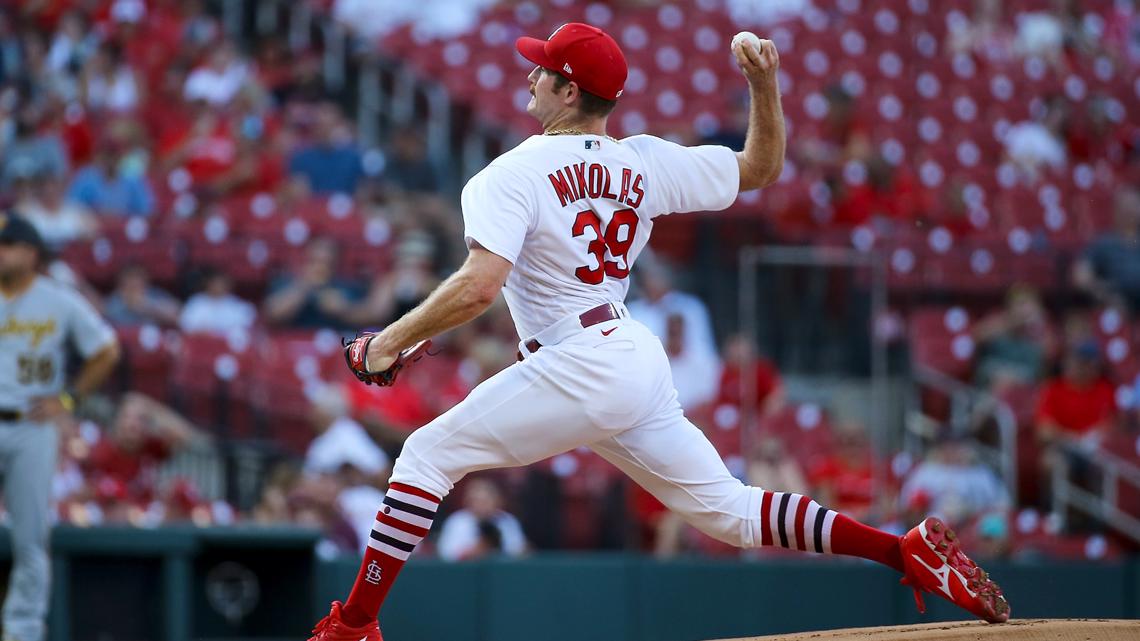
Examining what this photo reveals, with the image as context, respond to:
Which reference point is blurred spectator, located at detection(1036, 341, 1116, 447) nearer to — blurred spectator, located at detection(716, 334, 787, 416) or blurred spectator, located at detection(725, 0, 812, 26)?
blurred spectator, located at detection(716, 334, 787, 416)

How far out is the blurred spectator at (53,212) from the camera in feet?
32.9

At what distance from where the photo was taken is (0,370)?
6.04m

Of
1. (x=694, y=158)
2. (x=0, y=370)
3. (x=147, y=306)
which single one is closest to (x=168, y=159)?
(x=147, y=306)

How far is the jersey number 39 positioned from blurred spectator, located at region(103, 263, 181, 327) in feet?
18.5

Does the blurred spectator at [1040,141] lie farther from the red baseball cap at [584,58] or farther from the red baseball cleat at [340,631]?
the red baseball cleat at [340,631]

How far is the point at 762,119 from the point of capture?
4629 millimetres

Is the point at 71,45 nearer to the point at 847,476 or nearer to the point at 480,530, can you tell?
the point at 480,530

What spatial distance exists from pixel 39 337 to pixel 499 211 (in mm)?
2762

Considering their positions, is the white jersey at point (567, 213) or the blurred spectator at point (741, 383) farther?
the blurred spectator at point (741, 383)

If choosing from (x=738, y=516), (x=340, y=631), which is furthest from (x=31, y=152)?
(x=738, y=516)

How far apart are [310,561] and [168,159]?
5.73 meters

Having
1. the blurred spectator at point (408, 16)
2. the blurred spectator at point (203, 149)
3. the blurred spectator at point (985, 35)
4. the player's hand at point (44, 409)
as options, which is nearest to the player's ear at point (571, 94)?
the player's hand at point (44, 409)

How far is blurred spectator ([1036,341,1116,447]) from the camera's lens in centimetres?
982

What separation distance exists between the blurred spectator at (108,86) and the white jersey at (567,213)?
825 cm
